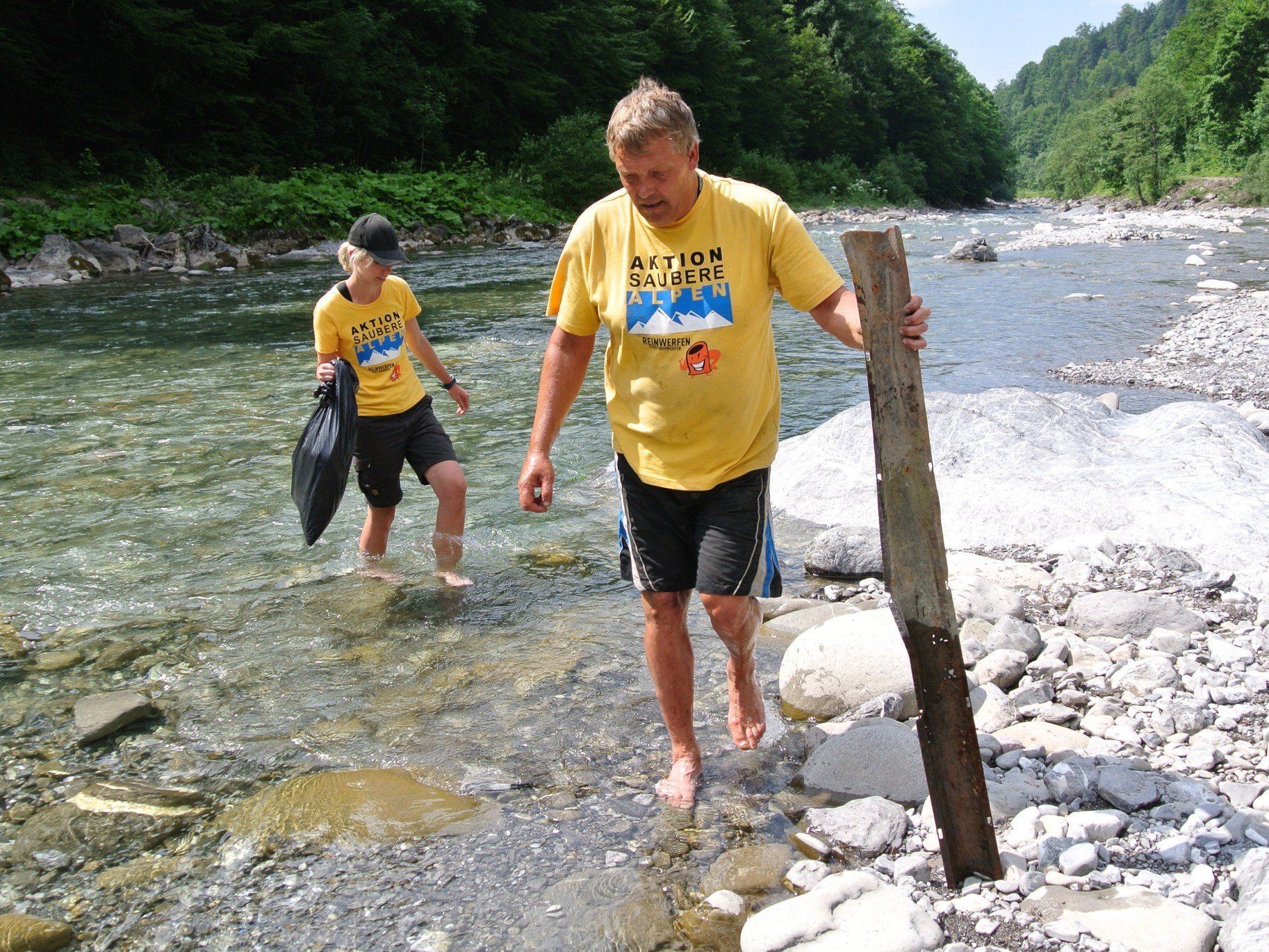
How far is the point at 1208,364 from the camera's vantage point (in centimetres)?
1002

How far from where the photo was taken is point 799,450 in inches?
273

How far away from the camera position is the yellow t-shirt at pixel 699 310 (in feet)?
9.52

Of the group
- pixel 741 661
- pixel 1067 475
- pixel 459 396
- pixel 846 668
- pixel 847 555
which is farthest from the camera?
pixel 1067 475

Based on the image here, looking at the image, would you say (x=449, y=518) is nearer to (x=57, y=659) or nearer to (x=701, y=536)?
(x=57, y=659)

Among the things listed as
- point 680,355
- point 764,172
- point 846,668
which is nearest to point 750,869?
point 846,668

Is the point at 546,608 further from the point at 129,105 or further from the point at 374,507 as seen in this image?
the point at 129,105

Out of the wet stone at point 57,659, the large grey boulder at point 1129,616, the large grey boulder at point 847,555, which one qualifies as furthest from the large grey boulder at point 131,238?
the large grey boulder at point 1129,616

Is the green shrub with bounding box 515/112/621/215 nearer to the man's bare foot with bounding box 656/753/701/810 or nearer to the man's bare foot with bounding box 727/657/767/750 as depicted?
the man's bare foot with bounding box 727/657/767/750

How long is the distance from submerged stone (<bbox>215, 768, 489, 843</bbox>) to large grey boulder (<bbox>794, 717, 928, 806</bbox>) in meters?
1.09

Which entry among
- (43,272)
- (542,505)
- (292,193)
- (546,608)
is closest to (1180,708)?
(542,505)

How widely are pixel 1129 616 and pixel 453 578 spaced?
3152 mm

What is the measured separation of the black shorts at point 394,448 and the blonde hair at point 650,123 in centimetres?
264

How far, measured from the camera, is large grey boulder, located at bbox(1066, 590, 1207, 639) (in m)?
4.01

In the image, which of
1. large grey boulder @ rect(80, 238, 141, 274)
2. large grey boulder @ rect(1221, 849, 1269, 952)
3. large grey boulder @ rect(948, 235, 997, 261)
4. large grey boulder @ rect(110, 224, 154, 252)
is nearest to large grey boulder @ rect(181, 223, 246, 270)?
large grey boulder @ rect(110, 224, 154, 252)
